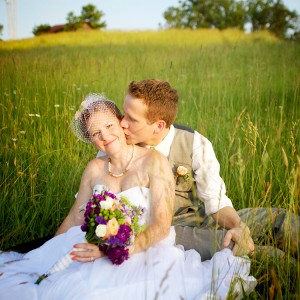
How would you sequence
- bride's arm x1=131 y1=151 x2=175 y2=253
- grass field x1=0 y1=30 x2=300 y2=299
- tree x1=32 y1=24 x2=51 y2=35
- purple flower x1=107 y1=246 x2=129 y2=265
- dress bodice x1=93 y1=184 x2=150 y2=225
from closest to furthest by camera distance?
1. purple flower x1=107 y1=246 x2=129 y2=265
2. bride's arm x1=131 y1=151 x2=175 y2=253
3. dress bodice x1=93 y1=184 x2=150 y2=225
4. grass field x1=0 y1=30 x2=300 y2=299
5. tree x1=32 y1=24 x2=51 y2=35

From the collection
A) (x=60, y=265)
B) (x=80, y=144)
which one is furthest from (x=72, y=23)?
(x=60, y=265)

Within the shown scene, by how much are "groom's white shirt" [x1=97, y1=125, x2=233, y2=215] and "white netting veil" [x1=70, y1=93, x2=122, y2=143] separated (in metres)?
0.48

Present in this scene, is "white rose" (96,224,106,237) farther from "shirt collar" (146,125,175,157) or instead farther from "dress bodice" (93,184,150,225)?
"shirt collar" (146,125,175,157)

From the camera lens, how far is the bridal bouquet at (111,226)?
2.20m

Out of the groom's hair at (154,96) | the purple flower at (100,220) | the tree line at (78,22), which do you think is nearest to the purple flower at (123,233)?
the purple flower at (100,220)

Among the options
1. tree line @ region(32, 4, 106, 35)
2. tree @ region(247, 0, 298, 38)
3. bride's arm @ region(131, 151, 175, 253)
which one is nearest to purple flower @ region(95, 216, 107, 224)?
bride's arm @ region(131, 151, 175, 253)

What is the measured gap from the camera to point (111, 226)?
2.19 metres

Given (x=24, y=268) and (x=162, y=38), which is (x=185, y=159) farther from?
(x=162, y=38)

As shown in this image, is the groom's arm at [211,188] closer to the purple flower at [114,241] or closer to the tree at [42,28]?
the purple flower at [114,241]

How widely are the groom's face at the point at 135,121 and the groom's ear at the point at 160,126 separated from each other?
3 centimetres

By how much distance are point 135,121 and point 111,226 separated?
952 mm

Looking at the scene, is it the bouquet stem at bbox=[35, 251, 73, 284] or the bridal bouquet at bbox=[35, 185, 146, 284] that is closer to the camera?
the bridal bouquet at bbox=[35, 185, 146, 284]

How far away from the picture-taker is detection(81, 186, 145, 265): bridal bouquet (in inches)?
86.5

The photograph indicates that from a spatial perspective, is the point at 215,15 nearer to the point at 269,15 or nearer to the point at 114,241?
the point at 269,15
